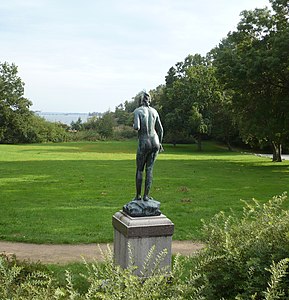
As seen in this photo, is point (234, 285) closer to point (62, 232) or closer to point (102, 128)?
point (62, 232)

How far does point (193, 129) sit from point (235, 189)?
31.6 metres

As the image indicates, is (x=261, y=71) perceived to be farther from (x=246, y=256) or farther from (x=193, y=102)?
(x=193, y=102)

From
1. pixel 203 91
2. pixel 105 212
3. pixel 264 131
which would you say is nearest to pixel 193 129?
pixel 203 91

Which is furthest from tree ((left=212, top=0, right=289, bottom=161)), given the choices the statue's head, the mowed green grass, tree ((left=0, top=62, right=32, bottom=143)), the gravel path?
tree ((left=0, top=62, right=32, bottom=143))

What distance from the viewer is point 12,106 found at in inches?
2462

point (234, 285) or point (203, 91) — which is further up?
point (203, 91)

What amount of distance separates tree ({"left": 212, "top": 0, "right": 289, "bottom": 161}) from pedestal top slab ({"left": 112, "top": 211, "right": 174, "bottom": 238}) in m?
19.6

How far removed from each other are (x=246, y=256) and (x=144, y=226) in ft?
5.70

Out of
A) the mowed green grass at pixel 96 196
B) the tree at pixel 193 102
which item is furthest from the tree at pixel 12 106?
the mowed green grass at pixel 96 196

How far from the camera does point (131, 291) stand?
409cm

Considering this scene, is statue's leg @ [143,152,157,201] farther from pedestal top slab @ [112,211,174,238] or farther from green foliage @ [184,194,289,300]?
green foliage @ [184,194,289,300]

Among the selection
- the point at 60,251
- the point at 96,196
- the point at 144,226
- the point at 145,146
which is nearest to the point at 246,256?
the point at 144,226

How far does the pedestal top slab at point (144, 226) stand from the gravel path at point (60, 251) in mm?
1993

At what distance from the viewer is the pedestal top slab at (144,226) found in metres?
6.96
